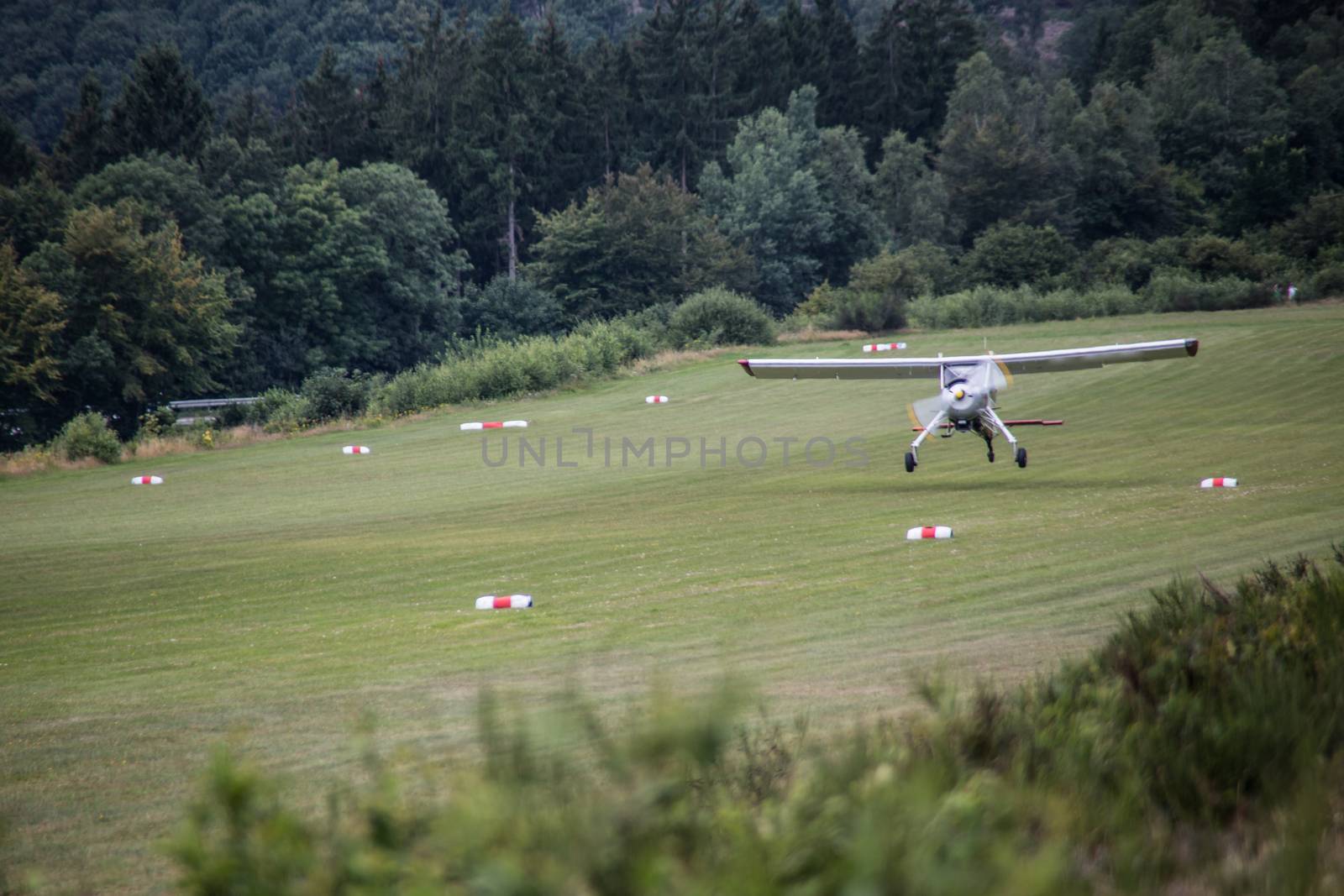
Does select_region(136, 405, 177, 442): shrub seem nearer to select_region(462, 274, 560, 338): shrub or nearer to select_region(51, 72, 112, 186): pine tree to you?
select_region(462, 274, 560, 338): shrub

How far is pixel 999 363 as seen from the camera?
86.7 feet

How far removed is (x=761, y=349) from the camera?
55.5 metres

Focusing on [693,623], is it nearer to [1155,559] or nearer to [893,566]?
[893,566]

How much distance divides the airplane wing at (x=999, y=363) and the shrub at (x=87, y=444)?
60.7 ft

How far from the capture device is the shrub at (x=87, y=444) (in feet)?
116

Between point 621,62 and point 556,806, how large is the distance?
106m

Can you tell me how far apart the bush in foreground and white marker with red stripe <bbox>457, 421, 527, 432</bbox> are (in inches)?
1302

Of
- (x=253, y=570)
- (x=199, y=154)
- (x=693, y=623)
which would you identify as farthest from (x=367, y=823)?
(x=199, y=154)

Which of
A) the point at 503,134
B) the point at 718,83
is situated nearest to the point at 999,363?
the point at 503,134

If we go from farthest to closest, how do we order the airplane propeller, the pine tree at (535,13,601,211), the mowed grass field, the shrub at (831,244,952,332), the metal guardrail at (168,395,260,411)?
the pine tree at (535,13,601,211) → the metal guardrail at (168,395,260,411) → the shrub at (831,244,952,332) → the airplane propeller → the mowed grass field

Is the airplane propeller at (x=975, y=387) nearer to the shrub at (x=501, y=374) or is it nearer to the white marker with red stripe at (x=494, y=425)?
the white marker with red stripe at (x=494, y=425)

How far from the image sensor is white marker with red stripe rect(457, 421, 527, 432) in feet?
124

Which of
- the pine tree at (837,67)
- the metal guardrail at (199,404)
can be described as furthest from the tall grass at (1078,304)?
the pine tree at (837,67)

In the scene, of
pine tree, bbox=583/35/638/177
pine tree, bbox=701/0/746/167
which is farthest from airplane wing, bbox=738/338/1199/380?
pine tree, bbox=701/0/746/167
